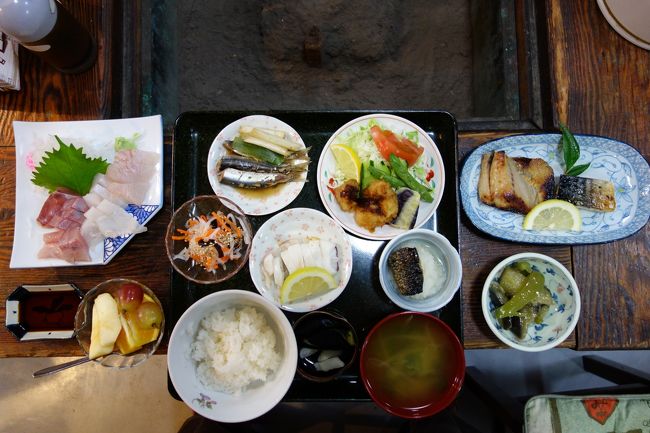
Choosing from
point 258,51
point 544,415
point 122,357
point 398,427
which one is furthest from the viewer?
point 258,51

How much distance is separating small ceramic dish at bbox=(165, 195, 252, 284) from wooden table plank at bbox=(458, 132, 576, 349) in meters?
0.96

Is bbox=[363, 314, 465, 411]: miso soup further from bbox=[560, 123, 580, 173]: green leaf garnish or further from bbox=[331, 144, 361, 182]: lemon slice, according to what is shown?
bbox=[560, 123, 580, 173]: green leaf garnish

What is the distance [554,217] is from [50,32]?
7.54 ft

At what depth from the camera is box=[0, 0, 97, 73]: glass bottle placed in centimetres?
164

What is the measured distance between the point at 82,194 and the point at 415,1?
2461mm

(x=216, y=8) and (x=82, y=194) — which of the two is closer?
(x=82, y=194)

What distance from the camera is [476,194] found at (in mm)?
1931

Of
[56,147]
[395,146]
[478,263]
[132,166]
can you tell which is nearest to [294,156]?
[395,146]

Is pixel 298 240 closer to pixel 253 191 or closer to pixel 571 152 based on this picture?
pixel 253 191

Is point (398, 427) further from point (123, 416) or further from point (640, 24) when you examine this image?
point (640, 24)

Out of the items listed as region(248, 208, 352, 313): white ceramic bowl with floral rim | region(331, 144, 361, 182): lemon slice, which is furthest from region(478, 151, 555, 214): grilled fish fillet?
region(248, 208, 352, 313): white ceramic bowl with floral rim

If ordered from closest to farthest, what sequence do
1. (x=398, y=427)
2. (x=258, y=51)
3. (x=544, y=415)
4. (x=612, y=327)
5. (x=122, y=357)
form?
(x=122, y=357) → (x=612, y=327) → (x=544, y=415) → (x=398, y=427) → (x=258, y=51)

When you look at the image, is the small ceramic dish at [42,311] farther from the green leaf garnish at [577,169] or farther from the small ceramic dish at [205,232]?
the green leaf garnish at [577,169]

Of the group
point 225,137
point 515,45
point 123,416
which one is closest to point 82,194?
point 225,137
